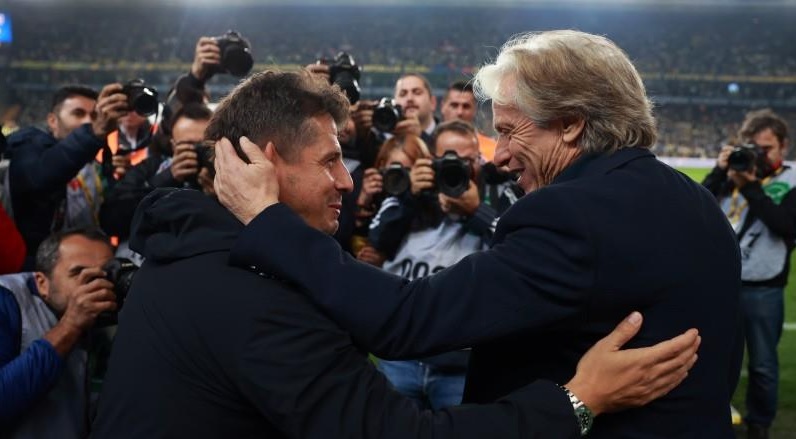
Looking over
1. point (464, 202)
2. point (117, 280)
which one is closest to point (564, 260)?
point (117, 280)

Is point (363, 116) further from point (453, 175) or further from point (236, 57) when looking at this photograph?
point (453, 175)

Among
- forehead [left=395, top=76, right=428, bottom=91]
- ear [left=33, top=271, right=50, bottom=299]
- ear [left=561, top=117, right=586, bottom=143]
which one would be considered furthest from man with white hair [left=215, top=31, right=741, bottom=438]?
forehead [left=395, top=76, right=428, bottom=91]

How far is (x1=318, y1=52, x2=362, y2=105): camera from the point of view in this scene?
4.41 m

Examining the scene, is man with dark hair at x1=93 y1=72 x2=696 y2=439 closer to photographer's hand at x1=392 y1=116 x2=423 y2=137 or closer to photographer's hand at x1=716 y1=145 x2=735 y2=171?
photographer's hand at x1=392 y1=116 x2=423 y2=137

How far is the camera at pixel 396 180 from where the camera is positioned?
4047 mm

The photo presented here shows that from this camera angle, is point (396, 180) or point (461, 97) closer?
point (396, 180)

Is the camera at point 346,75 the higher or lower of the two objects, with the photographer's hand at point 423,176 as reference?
higher

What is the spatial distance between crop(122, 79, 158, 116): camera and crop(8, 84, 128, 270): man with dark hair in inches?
4.1

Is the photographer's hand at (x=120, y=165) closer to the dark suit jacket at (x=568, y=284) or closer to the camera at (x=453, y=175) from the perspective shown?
the camera at (x=453, y=175)

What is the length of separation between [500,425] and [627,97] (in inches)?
25.9

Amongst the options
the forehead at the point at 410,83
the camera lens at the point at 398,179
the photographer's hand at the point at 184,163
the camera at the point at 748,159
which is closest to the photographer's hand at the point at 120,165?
the photographer's hand at the point at 184,163

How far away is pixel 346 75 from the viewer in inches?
178

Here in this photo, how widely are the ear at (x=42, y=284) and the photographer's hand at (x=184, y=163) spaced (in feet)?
2.93

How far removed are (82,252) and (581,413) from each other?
83.2 inches
